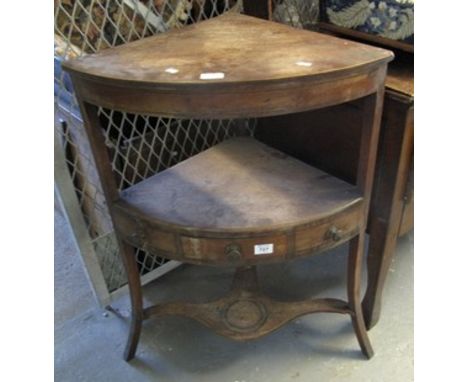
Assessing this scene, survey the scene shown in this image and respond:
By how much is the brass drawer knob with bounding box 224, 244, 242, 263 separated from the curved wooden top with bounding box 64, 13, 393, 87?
1.09ft

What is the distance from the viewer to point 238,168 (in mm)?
1051

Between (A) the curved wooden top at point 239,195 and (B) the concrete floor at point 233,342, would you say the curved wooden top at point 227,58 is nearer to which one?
(A) the curved wooden top at point 239,195

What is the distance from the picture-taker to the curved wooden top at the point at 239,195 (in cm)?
85

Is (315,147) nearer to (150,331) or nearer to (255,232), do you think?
(255,232)

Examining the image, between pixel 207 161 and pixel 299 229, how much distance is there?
0.35 m

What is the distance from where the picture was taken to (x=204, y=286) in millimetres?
1403

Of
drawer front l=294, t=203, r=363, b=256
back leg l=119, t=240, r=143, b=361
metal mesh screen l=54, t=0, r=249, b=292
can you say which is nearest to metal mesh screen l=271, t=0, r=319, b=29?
metal mesh screen l=54, t=0, r=249, b=292

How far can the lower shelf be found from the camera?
2.76ft

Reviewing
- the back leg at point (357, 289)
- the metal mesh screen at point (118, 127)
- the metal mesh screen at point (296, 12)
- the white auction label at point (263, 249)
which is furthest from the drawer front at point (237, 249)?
the metal mesh screen at point (296, 12)

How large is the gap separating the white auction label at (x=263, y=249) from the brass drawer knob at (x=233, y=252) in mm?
33

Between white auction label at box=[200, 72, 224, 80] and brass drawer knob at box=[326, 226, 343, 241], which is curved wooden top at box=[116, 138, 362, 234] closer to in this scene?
brass drawer knob at box=[326, 226, 343, 241]

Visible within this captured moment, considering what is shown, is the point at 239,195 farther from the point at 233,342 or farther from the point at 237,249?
the point at 233,342

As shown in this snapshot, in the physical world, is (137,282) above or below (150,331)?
above

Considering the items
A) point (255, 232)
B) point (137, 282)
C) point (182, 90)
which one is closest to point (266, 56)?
point (182, 90)
